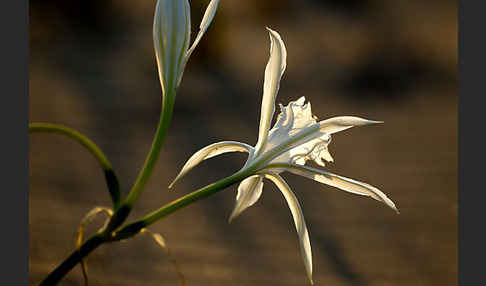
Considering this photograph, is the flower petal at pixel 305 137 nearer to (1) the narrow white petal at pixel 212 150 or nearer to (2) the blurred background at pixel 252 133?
(1) the narrow white petal at pixel 212 150

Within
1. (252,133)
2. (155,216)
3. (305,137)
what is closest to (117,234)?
(155,216)

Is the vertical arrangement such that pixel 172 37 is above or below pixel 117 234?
above

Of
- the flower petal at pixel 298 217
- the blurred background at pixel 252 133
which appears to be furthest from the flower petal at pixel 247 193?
the blurred background at pixel 252 133

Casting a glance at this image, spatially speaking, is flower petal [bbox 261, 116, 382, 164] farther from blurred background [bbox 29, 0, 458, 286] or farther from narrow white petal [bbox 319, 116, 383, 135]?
blurred background [bbox 29, 0, 458, 286]

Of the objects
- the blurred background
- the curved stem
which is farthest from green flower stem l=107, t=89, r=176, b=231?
the blurred background

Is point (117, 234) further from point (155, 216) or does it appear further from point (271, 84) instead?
point (271, 84)

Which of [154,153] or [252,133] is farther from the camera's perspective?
[252,133]
